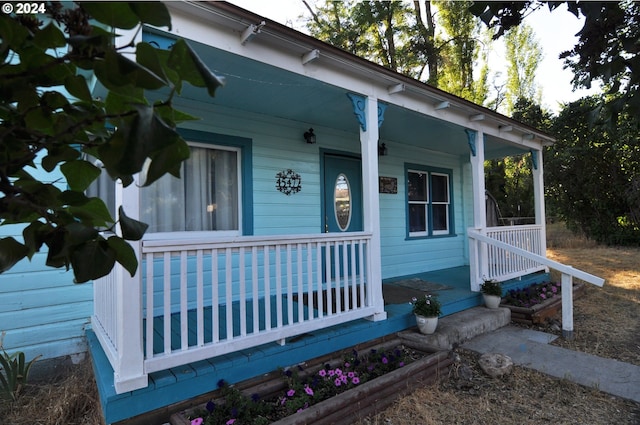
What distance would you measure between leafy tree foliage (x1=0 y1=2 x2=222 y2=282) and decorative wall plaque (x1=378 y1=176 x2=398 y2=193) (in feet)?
17.7

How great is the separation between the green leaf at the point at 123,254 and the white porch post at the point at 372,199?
305cm

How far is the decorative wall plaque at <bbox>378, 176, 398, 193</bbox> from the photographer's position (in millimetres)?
5812

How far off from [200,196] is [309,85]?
172 cm

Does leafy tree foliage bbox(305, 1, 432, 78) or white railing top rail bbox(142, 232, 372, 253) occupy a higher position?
leafy tree foliage bbox(305, 1, 432, 78)

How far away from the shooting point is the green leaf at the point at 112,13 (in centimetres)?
44

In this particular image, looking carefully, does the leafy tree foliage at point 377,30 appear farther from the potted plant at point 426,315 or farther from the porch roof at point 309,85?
the potted plant at point 426,315

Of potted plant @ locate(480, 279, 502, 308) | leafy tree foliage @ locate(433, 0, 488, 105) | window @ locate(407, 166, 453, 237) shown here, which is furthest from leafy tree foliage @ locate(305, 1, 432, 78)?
potted plant @ locate(480, 279, 502, 308)

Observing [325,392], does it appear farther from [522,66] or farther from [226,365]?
[522,66]

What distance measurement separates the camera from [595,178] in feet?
40.1

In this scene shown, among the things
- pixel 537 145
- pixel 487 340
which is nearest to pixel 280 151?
pixel 487 340

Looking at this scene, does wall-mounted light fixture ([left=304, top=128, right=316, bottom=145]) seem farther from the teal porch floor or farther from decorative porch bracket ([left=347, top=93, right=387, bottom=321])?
the teal porch floor

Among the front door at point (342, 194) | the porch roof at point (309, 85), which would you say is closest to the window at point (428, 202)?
the porch roof at point (309, 85)

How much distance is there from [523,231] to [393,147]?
2.51 m

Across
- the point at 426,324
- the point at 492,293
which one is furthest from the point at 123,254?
the point at 492,293
